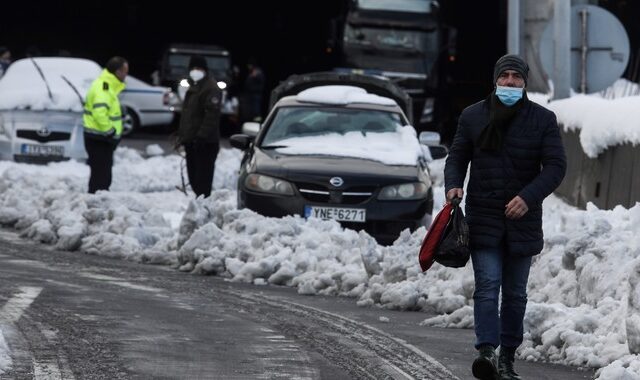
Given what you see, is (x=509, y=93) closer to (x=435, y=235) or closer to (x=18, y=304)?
(x=435, y=235)

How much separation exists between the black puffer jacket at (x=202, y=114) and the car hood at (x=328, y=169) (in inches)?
81.5

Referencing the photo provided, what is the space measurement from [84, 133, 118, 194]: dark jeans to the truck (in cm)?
1700

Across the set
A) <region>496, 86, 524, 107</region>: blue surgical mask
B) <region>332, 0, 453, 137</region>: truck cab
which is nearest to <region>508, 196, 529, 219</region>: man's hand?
<region>496, 86, 524, 107</region>: blue surgical mask

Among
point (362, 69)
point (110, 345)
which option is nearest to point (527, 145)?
point (110, 345)

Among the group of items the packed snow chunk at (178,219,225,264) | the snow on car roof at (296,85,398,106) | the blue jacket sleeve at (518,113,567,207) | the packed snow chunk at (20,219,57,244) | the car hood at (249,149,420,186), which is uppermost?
the blue jacket sleeve at (518,113,567,207)

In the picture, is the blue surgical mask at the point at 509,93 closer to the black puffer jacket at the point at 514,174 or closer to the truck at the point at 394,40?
the black puffer jacket at the point at 514,174

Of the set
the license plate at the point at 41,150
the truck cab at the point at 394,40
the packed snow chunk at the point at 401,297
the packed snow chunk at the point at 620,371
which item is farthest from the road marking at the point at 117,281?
the truck cab at the point at 394,40

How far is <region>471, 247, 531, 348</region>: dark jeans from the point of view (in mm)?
8945

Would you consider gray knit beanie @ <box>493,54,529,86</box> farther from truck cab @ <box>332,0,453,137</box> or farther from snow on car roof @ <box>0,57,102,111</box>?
truck cab @ <box>332,0,453,137</box>

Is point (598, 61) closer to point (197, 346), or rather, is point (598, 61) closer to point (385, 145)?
point (385, 145)

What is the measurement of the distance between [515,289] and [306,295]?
163 inches

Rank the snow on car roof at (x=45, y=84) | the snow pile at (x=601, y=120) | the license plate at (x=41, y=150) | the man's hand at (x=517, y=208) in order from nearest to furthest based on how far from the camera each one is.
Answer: the man's hand at (x=517, y=208), the snow pile at (x=601, y=120), the license plate at (x=41, y=150), the snow on car roof at (x=45, y=84)

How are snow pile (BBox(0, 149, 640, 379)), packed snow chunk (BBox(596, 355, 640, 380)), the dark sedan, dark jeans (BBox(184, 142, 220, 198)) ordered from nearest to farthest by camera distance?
packed snow chunk (BBox(596, 355, 640, 380)) < snow pile (BBox(0, 149, 640, 379)) < the dark sedan < dark jeans (BBox(184, 142, 220, 198))

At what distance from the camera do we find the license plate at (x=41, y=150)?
23375 millimetres
